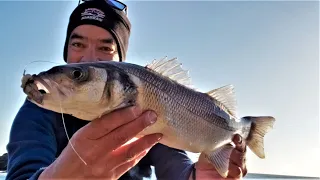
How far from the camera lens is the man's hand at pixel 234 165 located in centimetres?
323

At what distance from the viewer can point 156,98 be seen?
237 centimetres

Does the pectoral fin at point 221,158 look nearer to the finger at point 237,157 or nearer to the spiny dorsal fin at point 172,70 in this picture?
the finger at point 237,157

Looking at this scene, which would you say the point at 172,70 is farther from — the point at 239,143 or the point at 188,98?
the point at 239,143

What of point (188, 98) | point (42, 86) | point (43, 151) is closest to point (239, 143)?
point (188, 98)

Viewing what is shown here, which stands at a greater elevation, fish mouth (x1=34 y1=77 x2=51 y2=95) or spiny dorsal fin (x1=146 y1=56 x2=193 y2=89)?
spiny dorsal fin (x1=146 y1=56 x2=193 y2=89)

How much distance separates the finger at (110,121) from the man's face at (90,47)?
64.4 inches

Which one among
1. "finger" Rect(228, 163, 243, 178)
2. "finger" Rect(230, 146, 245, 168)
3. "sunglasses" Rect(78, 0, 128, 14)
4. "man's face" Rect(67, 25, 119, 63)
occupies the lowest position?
"finger" Rect(228, 163, 243, 178)

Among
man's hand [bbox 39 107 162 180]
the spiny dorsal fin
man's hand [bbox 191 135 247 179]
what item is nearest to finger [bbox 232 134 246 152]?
man's hand [bbox 191 135 247 179]

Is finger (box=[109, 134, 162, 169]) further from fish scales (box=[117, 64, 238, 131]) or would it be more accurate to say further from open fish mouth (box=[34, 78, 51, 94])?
open fish mouth (box=[34, 78, 51, 94])

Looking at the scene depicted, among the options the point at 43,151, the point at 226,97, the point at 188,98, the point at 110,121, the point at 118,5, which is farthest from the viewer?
the point at 118,5

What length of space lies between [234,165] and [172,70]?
108 centimetres

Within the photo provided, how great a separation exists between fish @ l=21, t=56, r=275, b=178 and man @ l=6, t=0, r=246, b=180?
0.31 ft

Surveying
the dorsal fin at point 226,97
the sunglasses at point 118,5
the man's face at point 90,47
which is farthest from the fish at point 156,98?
the sunglasses at point 118,5

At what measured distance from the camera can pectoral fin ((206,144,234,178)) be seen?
9.84ft
